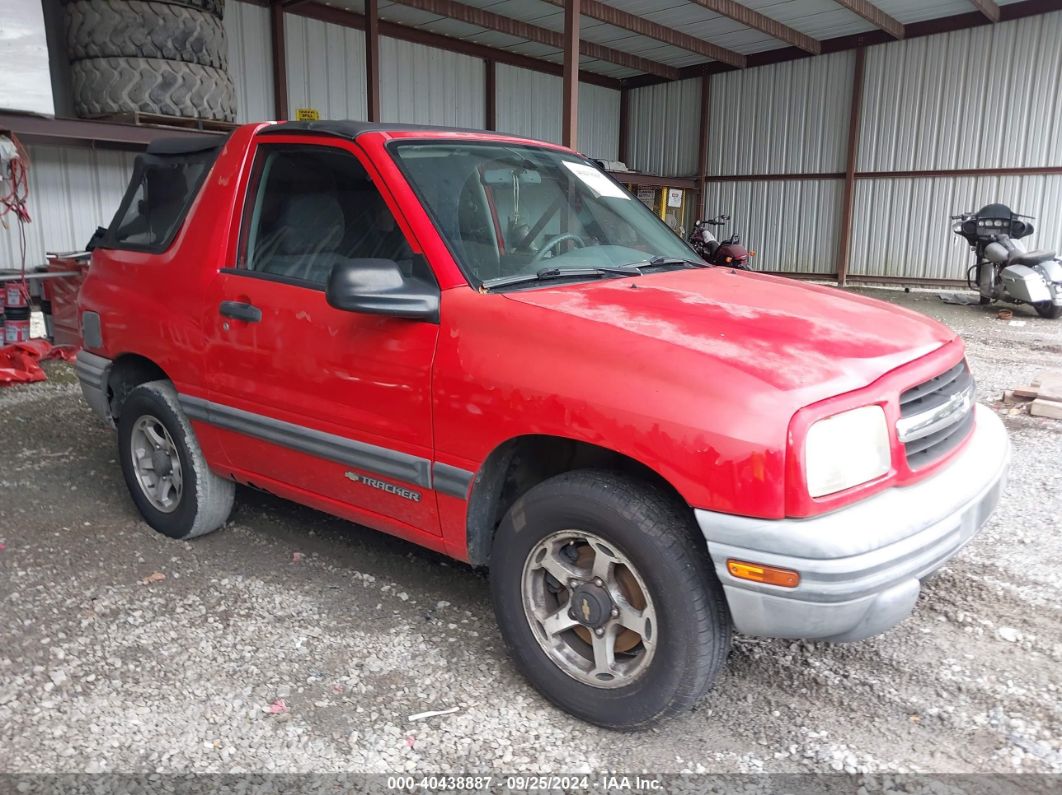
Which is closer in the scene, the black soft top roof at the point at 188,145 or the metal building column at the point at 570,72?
the black soft top roof at the point at 188,145

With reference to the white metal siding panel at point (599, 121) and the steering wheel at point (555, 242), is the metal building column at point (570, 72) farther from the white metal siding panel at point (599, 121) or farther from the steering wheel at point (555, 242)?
the white metal siding panel at point (599, 121)

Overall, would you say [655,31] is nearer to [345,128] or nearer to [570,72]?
[570,72]

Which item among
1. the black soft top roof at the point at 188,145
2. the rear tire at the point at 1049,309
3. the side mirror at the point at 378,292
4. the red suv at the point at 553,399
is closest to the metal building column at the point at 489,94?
the rear tire at the point at 1049,309

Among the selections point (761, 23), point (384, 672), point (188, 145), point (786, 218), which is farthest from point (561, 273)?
point (786, 218)

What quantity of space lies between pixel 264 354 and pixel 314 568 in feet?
3.40

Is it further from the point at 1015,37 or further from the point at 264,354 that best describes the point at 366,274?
the point at 1015,37

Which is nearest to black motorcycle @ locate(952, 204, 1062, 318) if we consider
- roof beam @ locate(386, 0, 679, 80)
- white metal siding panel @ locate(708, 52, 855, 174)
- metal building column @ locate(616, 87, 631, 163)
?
white metal siding panel @ locate(708, 52, 855, 174)

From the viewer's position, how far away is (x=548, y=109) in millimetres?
19094

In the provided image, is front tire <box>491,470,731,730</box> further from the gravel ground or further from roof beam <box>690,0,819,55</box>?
roof beam <box>690,0,819,55</box>

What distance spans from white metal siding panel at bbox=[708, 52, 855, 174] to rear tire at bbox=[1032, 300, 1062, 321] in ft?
22.7

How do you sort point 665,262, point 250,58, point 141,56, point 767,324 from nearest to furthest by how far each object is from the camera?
point 767,324 < point 665,262 < point 141,56 < point 250,58

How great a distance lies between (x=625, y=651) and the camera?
2.44 meters

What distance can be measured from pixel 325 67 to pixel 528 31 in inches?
158

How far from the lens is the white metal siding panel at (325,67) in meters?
14.2
